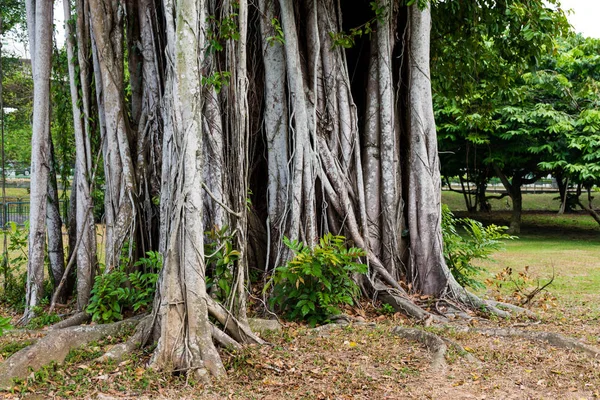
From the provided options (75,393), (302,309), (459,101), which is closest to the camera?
(75,393)

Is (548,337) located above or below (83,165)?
below

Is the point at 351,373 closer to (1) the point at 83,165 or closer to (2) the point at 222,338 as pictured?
(2) the point at 222,338

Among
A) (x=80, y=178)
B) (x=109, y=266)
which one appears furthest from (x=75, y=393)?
(x=80, y=178)

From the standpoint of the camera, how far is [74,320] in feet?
17.5

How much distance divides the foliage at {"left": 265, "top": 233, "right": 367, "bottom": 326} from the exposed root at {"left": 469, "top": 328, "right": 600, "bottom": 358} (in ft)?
4.05

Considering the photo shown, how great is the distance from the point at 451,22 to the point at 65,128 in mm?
5317

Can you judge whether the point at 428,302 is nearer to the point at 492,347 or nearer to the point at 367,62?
the point at 492,347

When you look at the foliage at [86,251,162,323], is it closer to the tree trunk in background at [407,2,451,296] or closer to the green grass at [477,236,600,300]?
the tree trunk in background at [407,2,451,296]

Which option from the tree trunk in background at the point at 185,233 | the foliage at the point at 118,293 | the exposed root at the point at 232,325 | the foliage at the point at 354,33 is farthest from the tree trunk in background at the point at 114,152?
the foliage at the point at 354,33

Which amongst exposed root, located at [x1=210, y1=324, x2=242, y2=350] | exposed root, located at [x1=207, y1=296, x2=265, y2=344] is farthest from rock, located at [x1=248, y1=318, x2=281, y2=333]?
exposed root, located at [x1=210, y1=324, x2=242, y2=350]

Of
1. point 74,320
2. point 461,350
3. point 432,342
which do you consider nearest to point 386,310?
point 432,342

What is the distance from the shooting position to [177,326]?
13.2ft

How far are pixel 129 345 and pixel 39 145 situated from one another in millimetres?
2653

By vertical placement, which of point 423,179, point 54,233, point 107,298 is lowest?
point 107,298
